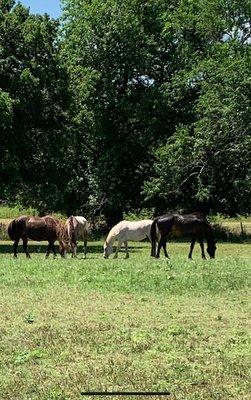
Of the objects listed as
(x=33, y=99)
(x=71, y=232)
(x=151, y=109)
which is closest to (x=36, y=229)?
(x=71, y=232)

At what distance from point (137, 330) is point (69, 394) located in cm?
322

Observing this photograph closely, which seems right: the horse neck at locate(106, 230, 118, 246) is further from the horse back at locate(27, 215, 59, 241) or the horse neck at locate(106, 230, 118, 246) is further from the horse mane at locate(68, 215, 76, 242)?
the horse back at locate(27, 215, 59, 241)

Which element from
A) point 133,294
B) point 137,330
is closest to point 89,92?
point 133,294

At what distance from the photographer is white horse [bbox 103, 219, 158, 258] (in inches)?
967

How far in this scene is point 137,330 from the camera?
9664mm

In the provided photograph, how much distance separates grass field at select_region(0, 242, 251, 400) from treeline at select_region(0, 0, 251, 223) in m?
20.5

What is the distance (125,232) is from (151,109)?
17.7 meters

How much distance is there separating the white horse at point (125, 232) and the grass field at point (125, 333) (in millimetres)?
7961

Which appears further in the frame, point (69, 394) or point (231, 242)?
point (231, 242)

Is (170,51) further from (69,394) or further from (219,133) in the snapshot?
(69,394)

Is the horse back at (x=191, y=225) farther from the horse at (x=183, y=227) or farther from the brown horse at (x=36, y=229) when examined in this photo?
the brown horse at (x=36, y=229)

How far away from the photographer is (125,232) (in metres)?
Result: 25.1

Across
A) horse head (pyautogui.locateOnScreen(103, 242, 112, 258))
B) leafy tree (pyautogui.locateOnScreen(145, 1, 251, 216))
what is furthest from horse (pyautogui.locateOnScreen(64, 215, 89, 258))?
leafy tree (pyautogui.locateOnScreen(145, 1, 251, 216))

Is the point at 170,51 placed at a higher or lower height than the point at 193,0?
lower
